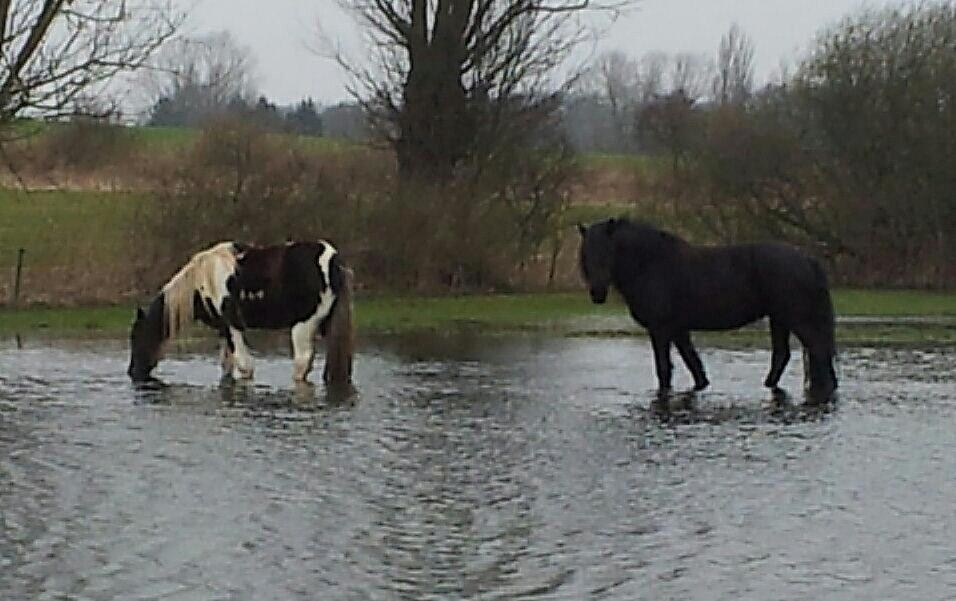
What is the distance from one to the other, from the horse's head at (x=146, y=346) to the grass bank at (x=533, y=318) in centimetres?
671

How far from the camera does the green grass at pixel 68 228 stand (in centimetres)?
2912

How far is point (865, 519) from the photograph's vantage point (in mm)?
8406

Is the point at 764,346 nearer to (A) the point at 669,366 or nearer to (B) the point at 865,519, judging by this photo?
(A) the point at 669,366

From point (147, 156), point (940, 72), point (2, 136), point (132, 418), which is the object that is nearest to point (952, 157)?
point (940, 72)

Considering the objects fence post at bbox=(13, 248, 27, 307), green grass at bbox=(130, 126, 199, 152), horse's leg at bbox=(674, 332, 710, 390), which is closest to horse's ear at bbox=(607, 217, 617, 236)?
horse's leg at bbox=(674, 332, 710, 390)

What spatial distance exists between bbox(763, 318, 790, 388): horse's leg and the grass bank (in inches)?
237

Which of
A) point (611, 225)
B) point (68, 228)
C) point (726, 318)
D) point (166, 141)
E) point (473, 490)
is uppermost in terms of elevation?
point (166, 141)

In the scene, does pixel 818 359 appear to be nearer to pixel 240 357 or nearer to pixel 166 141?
pixel 240 357

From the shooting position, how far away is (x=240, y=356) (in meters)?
15.2

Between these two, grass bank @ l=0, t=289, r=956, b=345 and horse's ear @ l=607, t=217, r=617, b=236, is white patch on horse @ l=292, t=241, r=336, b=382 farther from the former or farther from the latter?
grass bank @ l=0, t=289, r=956, b=345

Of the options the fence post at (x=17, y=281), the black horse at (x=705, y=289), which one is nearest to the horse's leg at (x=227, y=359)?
the black horse at (x=705, y=289)

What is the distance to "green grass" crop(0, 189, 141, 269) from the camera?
29.1 meters

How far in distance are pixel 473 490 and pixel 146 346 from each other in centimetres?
681

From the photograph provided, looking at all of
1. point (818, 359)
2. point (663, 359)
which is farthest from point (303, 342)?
point (818, 359)
